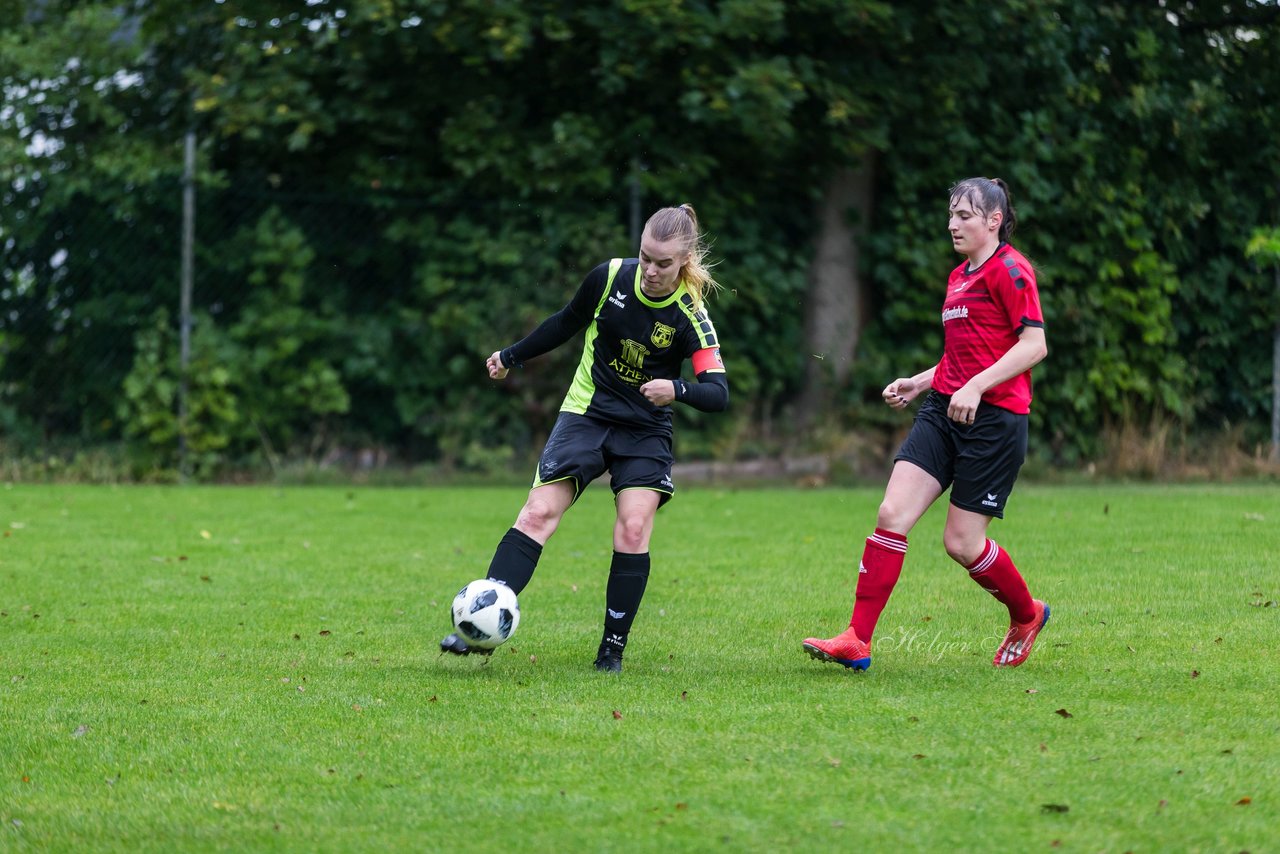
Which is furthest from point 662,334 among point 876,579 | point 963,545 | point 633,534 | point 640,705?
point 640,705

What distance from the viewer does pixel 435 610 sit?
7.09 meters

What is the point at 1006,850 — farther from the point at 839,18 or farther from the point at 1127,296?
the point at 1127,296

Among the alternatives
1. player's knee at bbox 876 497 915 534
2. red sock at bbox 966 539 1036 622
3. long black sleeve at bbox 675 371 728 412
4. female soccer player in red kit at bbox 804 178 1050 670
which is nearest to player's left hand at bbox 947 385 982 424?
female soccer player in red kit at bbox 804 178 1050 670

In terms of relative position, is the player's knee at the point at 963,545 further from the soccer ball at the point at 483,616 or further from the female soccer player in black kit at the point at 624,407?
the soccer ball at the point at 483,616

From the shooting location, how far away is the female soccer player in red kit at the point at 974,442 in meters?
5.51

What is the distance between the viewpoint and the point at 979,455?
5602mm

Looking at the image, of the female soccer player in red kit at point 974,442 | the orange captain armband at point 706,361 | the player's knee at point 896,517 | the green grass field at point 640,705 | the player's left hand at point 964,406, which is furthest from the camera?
the orange captain armband at point 706,361

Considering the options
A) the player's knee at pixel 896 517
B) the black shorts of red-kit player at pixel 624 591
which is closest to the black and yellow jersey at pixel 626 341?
the black shorts of red-kit player at pixel 624 591

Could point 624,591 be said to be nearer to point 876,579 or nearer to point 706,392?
point 706,392

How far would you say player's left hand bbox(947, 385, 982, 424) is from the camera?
5.30 metres

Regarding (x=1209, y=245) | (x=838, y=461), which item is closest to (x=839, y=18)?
(x=838, y=461)

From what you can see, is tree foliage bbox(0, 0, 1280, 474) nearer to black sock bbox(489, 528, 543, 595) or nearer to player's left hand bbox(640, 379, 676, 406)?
black sock bbox(489, 528, 543, 595)

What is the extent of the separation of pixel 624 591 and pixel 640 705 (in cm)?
83

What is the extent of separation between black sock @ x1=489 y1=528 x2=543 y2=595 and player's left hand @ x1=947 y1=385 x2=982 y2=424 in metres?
1.59
